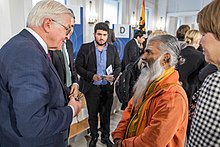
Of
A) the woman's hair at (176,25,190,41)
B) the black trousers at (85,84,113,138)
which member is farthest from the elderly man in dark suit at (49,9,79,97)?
the woman's hair at (176,25,190,41)

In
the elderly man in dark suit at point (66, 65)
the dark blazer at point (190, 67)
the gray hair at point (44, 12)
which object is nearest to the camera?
the gray hair at point (44, 12)

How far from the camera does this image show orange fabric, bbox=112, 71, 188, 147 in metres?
1.05

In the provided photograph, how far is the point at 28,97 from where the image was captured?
822 mm

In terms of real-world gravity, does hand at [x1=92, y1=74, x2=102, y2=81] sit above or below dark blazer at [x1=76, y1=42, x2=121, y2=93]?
below

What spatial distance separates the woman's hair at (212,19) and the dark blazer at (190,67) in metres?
1.57

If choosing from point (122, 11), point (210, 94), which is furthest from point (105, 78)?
point (122, 11)

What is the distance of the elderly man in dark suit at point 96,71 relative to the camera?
232 cm

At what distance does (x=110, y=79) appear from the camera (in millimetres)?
2305

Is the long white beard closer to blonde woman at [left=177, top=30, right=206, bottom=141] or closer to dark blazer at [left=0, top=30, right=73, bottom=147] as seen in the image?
dark blazer at [left=0, top=30, right=73, bottom=147]

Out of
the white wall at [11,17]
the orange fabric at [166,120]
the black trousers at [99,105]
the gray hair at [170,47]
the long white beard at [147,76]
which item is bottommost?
the black trousers at [99,105]

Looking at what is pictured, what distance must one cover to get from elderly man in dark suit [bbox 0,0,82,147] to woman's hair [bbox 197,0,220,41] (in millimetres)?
656

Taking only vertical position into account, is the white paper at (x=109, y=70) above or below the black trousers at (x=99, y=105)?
above

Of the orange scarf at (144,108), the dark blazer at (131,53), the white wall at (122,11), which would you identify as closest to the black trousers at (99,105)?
the dark blazer at (131,53)

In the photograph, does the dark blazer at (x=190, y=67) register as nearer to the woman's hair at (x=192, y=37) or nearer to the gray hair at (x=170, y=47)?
the woman's hair at (x=192, y=37)
